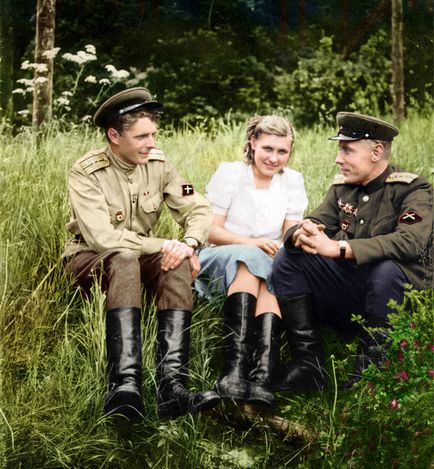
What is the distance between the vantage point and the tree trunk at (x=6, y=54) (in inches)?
181

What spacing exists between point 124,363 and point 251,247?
1.09 metres

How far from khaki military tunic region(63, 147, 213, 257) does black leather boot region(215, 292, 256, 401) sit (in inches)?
18.2

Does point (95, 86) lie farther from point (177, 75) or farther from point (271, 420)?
point (271, 420)

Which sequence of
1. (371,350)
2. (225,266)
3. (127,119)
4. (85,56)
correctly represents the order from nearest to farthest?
(371,350) < (127,119) < (225,266) < (85,56)

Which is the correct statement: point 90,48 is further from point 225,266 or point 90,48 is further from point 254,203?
point 225,266

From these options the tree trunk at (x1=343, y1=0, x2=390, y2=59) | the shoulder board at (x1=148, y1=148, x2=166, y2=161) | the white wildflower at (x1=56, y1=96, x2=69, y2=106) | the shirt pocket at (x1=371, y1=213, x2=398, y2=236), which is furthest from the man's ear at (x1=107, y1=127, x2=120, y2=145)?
the tree trunk at (x1=343, y1=0, x2=390, y2=59)

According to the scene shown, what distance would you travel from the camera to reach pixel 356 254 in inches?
168

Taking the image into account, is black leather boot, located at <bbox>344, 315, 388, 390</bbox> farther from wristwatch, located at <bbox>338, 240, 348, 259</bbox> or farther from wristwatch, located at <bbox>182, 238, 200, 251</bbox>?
wristwatch, located at <bbox>182, 238, 200, 251</bbox>

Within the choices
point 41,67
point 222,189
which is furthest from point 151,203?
point 41,67

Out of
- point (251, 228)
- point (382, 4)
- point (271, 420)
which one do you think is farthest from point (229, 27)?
point (271, 420)

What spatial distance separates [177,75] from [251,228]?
3.56 ft

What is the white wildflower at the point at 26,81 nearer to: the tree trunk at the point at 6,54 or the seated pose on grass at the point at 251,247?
the tree trunk at the point at 6,54

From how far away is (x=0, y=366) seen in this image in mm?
4086

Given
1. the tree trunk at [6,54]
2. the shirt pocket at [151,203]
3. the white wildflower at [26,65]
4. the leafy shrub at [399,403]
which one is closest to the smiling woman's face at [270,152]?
the shirt pocket at [151,203]
